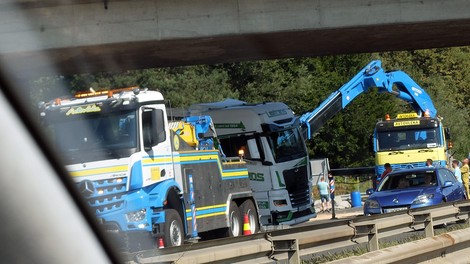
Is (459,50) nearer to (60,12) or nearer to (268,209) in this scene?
(268,209)

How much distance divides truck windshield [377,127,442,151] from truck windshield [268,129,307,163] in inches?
166

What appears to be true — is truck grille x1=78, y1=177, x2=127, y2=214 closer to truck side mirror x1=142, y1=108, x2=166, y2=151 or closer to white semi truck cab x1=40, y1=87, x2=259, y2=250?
white semi truck cab x1=40, y1=87, x2=259, y2=250

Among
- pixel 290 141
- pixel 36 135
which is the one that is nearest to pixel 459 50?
pixel 290 141

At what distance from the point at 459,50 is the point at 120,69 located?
61.2m

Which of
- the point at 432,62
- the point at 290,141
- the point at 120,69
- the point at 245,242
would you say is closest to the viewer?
the point at 245,242

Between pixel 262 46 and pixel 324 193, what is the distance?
1364 cm

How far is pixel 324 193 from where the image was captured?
3466 cm

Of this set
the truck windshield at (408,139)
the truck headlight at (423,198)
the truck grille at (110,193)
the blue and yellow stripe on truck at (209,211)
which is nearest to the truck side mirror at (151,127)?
the truck grille at (110,193)

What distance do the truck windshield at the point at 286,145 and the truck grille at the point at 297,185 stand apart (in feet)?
1.49

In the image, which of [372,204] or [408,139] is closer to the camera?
[372,204]

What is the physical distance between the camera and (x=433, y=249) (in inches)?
429

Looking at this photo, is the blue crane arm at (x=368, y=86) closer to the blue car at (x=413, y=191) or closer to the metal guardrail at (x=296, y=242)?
the blue car at (x=413, y=191)

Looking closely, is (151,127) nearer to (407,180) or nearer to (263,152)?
(407,180)

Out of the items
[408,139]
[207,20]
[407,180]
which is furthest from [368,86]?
[207,20]
